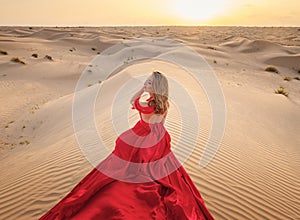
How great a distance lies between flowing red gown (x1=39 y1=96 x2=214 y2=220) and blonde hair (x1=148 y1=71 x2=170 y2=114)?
0.12 metres

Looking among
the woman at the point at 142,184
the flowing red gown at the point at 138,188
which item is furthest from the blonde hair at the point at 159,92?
the flowing red gown at the point at 138,188

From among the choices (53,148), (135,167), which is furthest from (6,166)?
(135,167)

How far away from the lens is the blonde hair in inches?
119

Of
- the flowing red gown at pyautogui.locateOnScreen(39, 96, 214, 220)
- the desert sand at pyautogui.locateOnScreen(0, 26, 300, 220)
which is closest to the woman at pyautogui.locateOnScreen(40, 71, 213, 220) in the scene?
the flowing red gown at pyautogui.locateOnScreen(39, 96, 214, 220)

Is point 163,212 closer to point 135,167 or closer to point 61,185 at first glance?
point 135,167

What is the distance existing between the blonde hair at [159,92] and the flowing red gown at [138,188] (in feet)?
0.38

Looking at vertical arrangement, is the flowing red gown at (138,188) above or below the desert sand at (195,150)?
above

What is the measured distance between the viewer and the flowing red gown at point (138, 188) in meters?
2.56

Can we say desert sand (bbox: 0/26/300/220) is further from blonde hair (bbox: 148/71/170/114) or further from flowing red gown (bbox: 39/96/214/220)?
blonde hair (bbox: 148/71/170/114)

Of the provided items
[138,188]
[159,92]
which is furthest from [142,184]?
[159,92]

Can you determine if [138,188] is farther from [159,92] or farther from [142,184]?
[159,92]

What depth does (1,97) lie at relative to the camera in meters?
11.1

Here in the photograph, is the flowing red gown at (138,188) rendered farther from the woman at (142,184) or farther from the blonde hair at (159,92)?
the blonde hair at (159,92)

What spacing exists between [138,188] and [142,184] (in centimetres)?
8
